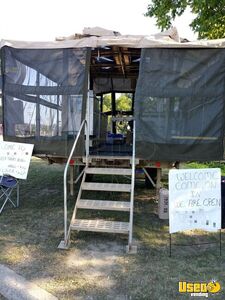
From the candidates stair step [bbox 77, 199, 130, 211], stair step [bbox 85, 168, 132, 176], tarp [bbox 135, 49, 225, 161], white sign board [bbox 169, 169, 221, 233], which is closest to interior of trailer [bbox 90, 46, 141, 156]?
stair step [bbox 85, 168, 132, 176]

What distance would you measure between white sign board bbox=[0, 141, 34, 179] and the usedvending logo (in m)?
3.25

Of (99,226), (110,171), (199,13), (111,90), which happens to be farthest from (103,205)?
(199,13)

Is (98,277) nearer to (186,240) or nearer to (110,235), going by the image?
(110,235)

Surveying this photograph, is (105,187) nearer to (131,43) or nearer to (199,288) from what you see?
(199,288)

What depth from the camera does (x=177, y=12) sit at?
37.9 feet

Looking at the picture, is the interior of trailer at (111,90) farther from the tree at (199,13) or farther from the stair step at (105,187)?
the tree at (199,13)

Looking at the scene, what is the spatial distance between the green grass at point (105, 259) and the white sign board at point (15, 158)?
70 centimetres

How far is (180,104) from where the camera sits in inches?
198

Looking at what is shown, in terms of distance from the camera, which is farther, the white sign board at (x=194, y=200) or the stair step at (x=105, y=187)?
the stair step at (x=105, y=187)

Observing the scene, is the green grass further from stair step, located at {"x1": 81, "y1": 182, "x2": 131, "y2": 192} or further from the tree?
the tree

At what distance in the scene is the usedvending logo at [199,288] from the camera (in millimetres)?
2852

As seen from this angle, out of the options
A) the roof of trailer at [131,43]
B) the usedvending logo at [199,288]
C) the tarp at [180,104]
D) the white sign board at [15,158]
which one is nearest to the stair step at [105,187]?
the tarp at [180,104]

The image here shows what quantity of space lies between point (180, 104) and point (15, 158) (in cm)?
299

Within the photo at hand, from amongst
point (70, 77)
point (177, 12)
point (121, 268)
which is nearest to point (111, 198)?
point (70, 77)
